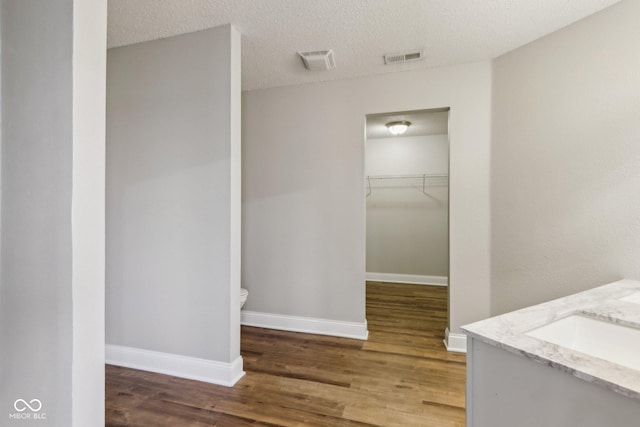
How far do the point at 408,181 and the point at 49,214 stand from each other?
4.43 metres

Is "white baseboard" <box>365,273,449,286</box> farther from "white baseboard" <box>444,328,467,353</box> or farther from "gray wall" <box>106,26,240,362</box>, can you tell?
"gray wall" <box>106,26,240,362</box>

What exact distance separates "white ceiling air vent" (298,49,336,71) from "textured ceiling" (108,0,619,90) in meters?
0.05

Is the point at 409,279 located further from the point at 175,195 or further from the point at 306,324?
the point at 175,195

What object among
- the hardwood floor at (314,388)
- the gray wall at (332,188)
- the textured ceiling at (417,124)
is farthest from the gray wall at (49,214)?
the textured ceiling at (417,124)

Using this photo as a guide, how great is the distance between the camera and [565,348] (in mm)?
811

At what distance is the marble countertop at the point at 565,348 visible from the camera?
2.24 feet

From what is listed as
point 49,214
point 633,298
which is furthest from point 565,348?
point 49,214

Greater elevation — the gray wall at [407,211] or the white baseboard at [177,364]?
the gray wall at [407,211]

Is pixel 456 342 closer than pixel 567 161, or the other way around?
pixel 567 161

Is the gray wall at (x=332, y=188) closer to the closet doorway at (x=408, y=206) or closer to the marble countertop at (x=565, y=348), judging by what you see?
the marble countertop at (x=565, y=348)

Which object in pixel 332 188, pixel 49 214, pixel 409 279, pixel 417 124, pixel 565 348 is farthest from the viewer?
pixel 409 279

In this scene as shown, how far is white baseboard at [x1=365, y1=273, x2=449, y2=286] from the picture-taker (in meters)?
4.51

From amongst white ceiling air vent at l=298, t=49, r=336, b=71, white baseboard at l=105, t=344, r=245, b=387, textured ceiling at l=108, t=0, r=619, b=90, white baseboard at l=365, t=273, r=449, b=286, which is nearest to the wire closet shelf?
white baseboard at l=365, t=273, r=449, b=286

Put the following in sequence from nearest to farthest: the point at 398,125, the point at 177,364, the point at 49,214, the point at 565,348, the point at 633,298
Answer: the point at 565,348
the point at 49,214
the point at 633,298
the point at 177,364
the point at 398,125
